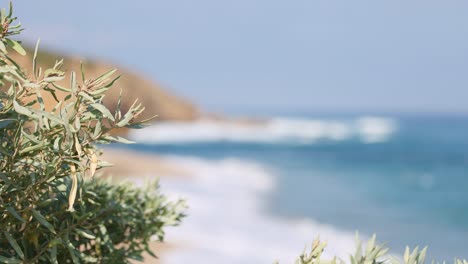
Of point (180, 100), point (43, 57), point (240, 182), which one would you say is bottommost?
point (240, 182)

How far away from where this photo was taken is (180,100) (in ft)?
347

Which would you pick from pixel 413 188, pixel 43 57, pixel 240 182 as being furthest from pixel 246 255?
pixel 43 57

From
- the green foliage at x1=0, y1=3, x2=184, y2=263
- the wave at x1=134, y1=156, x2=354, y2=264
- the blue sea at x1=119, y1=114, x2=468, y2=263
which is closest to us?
the green foliage at x1=0, y1=3, x2=184, y2=263

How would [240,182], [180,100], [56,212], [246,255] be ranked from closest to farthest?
[56,212] < [246,255] < [240,182] < [180,100]

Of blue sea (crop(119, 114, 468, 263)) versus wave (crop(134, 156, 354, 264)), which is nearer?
wave (crop(134, 156, 354, 264))

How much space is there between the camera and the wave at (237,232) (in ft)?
43.3

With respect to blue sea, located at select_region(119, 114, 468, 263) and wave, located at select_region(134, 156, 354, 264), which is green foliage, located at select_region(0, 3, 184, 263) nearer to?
blue sea, located at select_region(119, 114, 468, 263)

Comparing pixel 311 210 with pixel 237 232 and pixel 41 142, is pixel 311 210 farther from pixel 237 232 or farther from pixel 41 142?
pixel 41 142

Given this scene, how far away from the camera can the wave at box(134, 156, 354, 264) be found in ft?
43.3

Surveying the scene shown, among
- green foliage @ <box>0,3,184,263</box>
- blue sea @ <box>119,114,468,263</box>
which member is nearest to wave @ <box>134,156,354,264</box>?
blue sea @ <box>119,114,468,263</box>

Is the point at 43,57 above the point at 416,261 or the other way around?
above

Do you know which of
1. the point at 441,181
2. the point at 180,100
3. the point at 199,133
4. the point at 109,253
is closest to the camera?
the point at 109,253

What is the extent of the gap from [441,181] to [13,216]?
110 ft

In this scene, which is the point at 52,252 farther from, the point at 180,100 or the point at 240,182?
the point at 180,100
